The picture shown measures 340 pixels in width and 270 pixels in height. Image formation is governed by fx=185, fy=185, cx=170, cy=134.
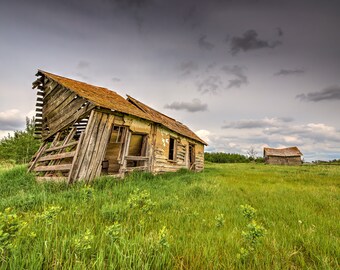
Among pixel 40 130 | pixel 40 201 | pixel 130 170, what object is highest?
pixel 40 130

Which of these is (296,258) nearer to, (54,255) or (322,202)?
(54,255)

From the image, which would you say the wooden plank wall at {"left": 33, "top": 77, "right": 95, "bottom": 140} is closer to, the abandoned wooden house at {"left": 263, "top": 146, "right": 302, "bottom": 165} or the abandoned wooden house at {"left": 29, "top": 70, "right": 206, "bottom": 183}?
the abandoned wooden house at {"left": 29, "top": 70, "right": 206, "bottom": 183}

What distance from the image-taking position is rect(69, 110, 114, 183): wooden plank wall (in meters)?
6.89

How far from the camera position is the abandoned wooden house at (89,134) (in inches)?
285

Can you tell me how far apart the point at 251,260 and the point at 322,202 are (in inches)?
194

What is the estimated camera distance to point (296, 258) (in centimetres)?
226

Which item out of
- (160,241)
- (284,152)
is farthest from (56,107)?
(284,152)

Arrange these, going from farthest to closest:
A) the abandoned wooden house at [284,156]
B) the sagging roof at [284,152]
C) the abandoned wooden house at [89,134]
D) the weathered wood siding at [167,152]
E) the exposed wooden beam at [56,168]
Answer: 1. the sagging roof at [284,152]
2. the abandoned wooden house at [284,156]
3. the weathered wood siding at [167,152]
4. the abandoned wooden house at [89,134]
5. the exposed wooden beam at [56,168]

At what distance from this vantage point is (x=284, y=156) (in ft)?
148

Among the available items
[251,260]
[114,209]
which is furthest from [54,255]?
[251,260]

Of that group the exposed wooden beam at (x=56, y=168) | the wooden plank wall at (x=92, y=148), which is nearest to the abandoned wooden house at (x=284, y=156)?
the wooden plank wall at (x=92, y=148)

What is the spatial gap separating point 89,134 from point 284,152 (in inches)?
1982

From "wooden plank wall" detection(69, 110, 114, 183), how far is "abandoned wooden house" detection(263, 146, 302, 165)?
155 ft

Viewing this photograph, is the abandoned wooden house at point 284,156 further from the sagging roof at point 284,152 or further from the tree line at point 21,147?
the tree line at point 21,147
